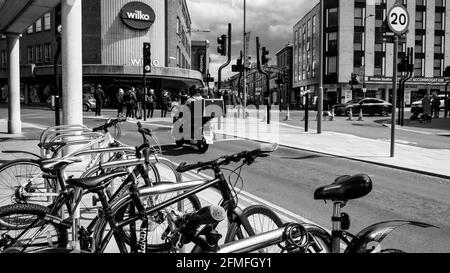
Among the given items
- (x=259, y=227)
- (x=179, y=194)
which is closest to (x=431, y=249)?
(x=259, y=227)

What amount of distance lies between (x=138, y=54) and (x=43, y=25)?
12995 mm

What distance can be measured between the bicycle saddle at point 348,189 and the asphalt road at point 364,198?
2305 millimetres

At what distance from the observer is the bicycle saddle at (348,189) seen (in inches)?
109

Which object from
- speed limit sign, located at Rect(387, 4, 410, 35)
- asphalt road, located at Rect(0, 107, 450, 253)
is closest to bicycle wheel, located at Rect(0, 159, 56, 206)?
asphalt road, located at Rect(0, 107, 450, 253)

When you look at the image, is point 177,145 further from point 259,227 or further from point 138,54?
point 138,54

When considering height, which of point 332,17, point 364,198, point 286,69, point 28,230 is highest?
point 332,17

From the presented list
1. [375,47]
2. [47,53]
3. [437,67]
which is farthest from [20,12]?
[437,67]

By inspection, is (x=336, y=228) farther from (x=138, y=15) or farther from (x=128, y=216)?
(x=138, y=15)

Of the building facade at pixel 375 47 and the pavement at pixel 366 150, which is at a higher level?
the building facade at pixel 375 47

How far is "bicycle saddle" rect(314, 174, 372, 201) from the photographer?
277cm

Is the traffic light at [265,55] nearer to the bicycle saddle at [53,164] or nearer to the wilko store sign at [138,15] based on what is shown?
the bicycle saddle at [53,164]

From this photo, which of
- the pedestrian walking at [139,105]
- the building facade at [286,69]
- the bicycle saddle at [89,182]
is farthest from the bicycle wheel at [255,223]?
the building facade at [286,69]

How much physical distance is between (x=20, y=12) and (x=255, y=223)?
10664 millimetres

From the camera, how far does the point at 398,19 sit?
10719 millimetres
